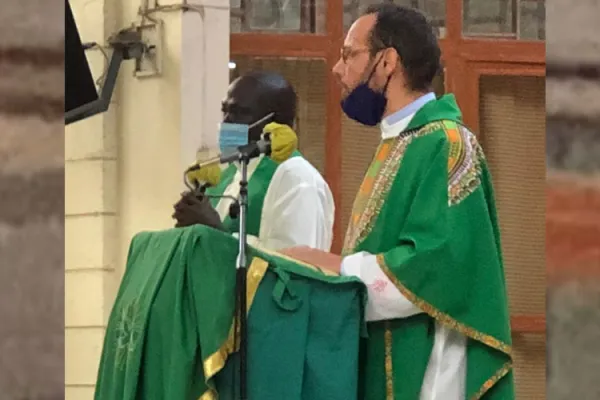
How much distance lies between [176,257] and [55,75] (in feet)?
5.59

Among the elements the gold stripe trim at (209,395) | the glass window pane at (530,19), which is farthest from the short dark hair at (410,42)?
the glass window pane at (530,19)

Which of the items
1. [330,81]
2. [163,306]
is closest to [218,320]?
[163,306]

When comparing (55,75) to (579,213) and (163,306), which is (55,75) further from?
(163,306)

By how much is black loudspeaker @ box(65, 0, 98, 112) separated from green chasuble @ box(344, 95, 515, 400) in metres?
0.57

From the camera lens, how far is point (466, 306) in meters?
2.21

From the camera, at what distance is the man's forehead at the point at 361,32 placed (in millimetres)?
2434

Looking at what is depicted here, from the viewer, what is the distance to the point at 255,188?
2.86m

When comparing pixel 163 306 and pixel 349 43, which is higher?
pixel 349 43

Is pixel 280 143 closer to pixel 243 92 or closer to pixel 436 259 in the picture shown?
pixel 436 259

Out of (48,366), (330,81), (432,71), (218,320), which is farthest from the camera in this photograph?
(330,81)

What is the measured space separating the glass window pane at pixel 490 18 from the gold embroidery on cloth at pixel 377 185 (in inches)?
72.7

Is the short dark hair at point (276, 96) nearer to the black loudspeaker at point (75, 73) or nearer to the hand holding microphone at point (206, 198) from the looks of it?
the hand holding microphone at point (206, 198)

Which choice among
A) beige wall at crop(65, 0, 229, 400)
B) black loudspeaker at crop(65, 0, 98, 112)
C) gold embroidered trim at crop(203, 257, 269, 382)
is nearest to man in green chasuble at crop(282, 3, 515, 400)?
gold embroidered trim at crop(203, 257, 269, 382)

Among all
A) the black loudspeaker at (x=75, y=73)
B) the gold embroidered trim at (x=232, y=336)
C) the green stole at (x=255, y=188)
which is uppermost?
the black loudspeaker at (x=75, y=73)
